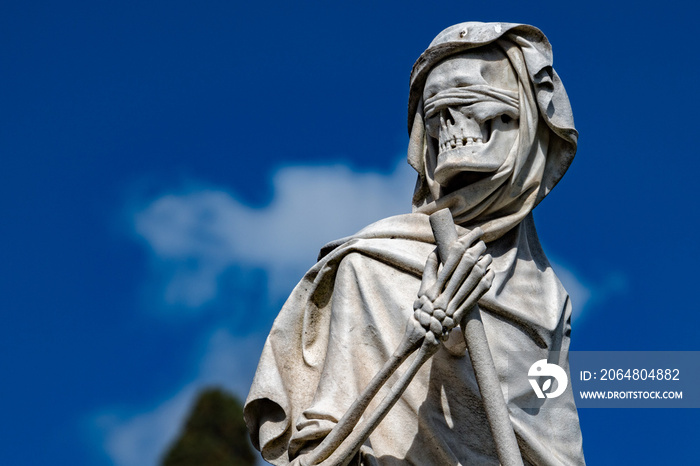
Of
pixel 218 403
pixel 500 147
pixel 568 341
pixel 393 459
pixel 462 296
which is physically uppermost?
pixel 218 403

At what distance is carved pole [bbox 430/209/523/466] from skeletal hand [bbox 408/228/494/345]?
11 centimetres

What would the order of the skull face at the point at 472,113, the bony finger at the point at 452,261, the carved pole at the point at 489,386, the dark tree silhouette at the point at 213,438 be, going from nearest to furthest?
1. the carved pole at the point at 489,386
2. the bony finger at the point at 452,261
3. the skull face at the point at 472,113
4. the dark tree silhouette at the point at 213,438

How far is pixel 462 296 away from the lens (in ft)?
30.6

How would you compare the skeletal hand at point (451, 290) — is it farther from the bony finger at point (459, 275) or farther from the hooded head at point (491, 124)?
the hooded head at point (491, 124)

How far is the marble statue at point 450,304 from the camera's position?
9.42 m

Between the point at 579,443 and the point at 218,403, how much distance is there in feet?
67.4

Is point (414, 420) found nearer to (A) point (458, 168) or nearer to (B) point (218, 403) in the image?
(A) point (458, 168)

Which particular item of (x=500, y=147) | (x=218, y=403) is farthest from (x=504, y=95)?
(x=218, y=403)

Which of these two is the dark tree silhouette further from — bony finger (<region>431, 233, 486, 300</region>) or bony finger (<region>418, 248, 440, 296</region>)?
bony finger (<region>431, 233, 486, 300</region>)

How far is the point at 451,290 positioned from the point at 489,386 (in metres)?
0.62

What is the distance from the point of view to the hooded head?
1043 centimetres

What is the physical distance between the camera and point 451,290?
9.33 m

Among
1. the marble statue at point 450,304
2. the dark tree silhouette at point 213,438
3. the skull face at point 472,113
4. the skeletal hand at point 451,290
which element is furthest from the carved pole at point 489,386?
the dark tree silhouette at point 213,438

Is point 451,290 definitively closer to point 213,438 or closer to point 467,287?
point 467,287
